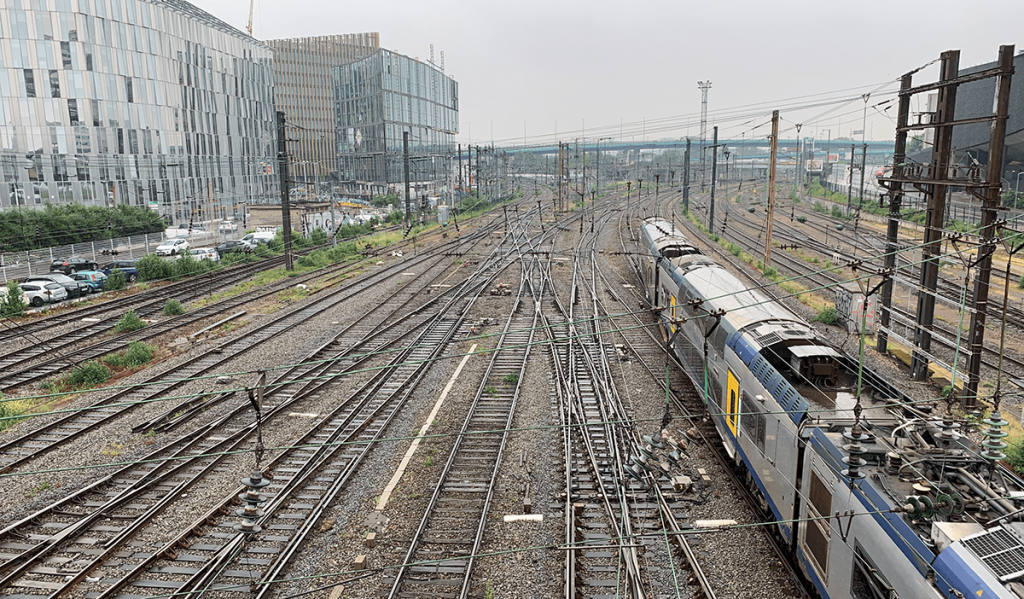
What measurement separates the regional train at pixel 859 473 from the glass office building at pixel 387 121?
228ft

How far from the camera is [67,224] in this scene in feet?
145

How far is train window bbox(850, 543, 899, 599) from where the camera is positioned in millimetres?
7055

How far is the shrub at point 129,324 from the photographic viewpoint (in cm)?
2486

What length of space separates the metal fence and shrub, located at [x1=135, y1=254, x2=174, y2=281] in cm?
634

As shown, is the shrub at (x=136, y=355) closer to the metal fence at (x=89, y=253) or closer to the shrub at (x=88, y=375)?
the shrub at (x=88, y=375)

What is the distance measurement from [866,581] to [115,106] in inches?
2373

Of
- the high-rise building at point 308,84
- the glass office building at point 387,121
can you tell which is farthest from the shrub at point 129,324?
the high-rise building at point 308,84

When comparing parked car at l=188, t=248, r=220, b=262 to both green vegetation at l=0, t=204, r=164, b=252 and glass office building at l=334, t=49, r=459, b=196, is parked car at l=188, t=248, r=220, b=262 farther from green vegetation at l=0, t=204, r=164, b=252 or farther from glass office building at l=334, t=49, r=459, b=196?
glass office building at l=334, t=49, r=459, b=196

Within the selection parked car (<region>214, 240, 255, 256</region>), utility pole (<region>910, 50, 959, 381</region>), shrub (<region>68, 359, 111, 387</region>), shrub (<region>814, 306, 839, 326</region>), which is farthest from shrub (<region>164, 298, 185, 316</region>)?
utility pole (<region>910, 50, 959, 381</region>)

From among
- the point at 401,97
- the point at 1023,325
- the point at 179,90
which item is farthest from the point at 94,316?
the point at 401,97

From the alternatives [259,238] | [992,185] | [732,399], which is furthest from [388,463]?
[259,238]

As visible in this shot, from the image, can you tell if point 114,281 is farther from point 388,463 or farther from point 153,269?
point 388,463

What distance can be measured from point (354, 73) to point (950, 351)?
8376 centimetres

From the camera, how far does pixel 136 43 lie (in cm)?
5491
